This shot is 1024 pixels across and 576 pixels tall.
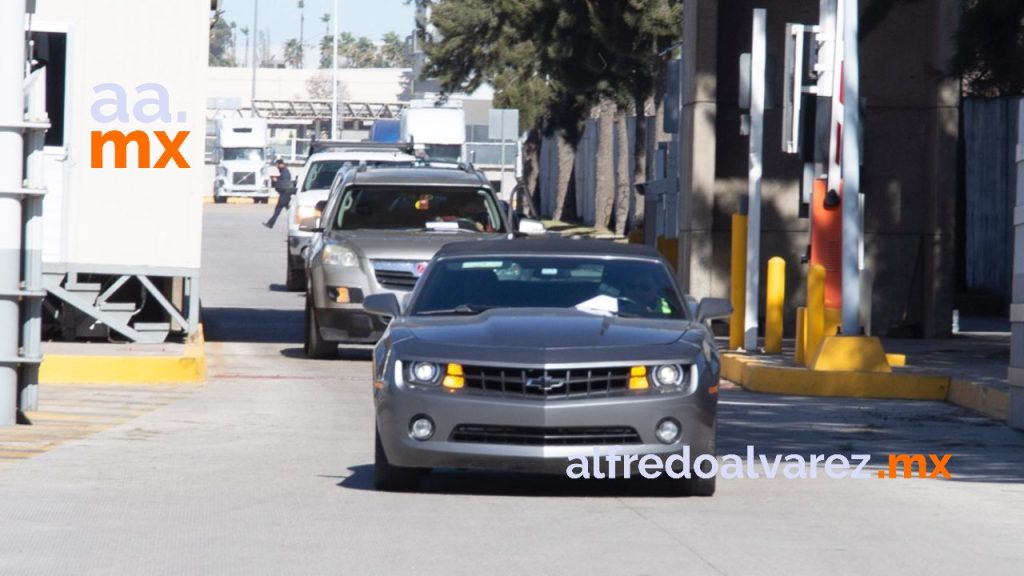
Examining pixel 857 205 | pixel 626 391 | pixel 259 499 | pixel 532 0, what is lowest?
pixel 259 499

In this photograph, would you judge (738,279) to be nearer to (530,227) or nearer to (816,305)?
(816,305)

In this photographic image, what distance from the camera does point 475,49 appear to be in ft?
171

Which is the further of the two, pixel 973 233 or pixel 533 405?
pixel 973 233

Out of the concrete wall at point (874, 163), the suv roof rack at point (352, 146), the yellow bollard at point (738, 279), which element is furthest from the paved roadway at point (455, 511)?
the suv roof rack at point (352, 146)

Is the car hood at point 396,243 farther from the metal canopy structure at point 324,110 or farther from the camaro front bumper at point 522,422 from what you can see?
the metal canopy structure at point 324,110

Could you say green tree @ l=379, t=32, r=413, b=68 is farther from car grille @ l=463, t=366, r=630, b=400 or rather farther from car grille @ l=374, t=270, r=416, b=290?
car grille @ l=463, t=366, r=630, b=400

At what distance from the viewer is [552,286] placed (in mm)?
10781

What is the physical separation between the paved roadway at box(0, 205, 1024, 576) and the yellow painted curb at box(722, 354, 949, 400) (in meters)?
1.37

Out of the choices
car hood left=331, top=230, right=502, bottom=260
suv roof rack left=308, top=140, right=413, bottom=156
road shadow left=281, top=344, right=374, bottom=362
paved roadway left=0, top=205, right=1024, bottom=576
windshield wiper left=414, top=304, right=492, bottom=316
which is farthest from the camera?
suv roof rack left=308, top=140, right=413, bottom=156

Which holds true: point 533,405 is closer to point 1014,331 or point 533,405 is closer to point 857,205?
point 1014,331

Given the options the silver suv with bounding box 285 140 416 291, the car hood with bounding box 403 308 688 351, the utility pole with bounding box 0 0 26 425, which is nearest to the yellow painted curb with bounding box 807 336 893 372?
the car hood with bounding box 403 308 688 351

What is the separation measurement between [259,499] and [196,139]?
27.2ft

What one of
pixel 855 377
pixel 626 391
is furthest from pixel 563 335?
pixel 855 377

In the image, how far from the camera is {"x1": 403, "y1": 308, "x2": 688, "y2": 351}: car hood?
9602mm
